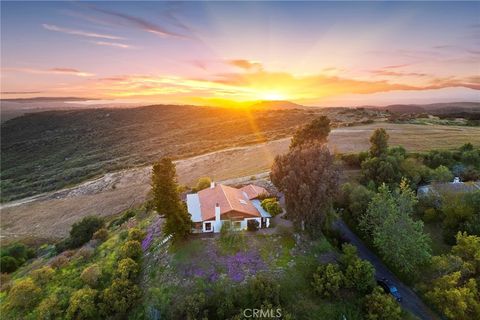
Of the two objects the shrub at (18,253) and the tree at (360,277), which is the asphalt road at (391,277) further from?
the shrub at (18,253)

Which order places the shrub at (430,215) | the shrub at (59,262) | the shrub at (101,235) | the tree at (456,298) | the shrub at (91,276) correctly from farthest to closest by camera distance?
the shrub at (101,235) < the shrub at (430,215) < the shrub at (59,262) < the shrub at (91,276) < the tree at (456,298)

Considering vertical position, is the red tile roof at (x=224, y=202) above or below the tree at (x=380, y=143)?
below

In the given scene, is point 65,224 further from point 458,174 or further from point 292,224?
point 458,174

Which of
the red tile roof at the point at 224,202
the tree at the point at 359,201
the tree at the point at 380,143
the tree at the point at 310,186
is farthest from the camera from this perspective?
the tree at the point at 380,143

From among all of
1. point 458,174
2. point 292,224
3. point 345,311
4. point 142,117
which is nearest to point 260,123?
point 142,117

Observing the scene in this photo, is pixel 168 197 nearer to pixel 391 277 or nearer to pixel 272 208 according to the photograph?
pixel 272 208

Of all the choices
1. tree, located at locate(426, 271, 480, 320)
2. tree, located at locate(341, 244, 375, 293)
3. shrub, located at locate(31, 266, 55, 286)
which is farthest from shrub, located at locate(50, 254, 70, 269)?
tree, located at locate(426, 271, 480, 320)

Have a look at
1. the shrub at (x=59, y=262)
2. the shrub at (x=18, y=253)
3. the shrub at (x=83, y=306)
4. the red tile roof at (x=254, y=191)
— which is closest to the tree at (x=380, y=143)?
the red tile roof at (x=254, y=191)

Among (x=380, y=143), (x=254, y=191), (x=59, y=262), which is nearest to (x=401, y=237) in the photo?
(x=254, y=191)
